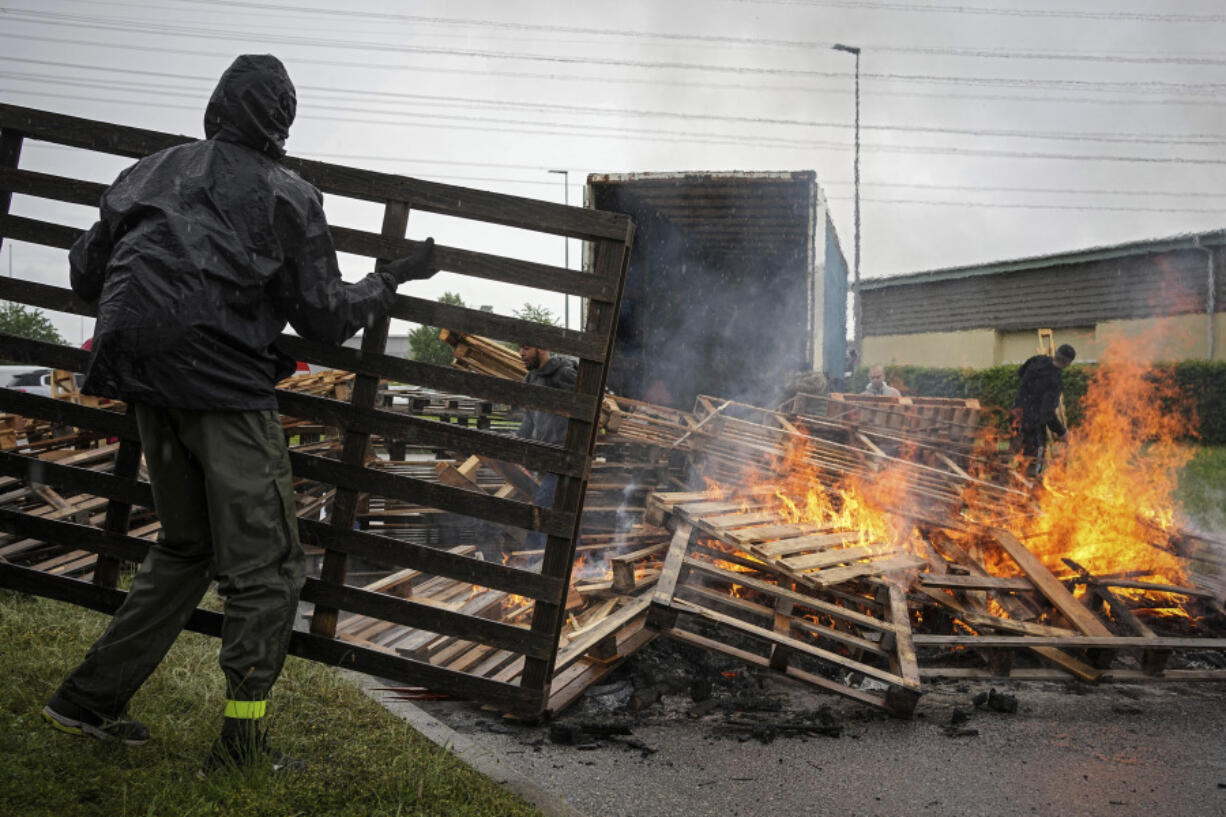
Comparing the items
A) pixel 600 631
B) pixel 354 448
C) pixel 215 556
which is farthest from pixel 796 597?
pixel 215 556

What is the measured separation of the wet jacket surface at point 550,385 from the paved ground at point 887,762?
127 inches

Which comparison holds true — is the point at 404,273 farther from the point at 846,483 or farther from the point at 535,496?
the point at 846,483

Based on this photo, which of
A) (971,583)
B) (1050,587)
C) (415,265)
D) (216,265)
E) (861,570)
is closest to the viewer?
(216,265)

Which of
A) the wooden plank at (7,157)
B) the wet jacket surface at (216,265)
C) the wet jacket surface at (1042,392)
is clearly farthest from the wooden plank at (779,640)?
the wet jacket surface at (1042,392)

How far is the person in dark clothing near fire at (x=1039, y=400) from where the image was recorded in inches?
376

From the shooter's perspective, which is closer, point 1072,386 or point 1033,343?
point 1072,386

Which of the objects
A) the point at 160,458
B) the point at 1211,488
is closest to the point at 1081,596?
the point at 160,458

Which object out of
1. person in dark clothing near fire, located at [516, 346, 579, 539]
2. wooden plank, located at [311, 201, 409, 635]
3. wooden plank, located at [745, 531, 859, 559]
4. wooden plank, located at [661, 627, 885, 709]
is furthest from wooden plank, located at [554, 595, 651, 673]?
person in dark clothing near fire, located at [516, 346, 579, 539]

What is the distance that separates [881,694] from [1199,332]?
60.2ft

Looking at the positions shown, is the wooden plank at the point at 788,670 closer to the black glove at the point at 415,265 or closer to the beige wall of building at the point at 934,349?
the black glove at the point at 415,265

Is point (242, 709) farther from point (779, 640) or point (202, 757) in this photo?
point (779, 640)

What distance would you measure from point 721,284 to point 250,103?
8.84 meters

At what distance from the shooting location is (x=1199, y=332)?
17.5 meters

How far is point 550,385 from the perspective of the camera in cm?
666
